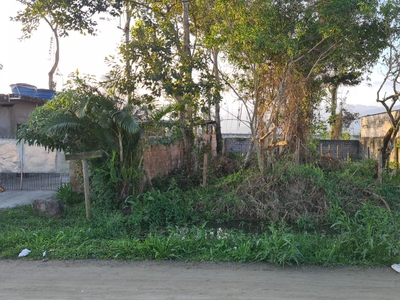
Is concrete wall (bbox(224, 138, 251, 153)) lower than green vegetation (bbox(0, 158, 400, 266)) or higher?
higher

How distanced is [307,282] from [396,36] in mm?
8869

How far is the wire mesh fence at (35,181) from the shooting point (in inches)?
534

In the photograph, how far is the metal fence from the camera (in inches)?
528

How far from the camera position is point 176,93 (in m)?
12.1

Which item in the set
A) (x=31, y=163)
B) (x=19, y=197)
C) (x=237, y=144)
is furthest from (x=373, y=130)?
(x=19, y=197)

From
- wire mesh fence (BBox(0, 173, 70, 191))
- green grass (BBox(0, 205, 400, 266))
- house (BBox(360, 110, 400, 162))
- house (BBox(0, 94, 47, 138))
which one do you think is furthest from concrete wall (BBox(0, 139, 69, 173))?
house (BBox(360, 110, 400, 162))

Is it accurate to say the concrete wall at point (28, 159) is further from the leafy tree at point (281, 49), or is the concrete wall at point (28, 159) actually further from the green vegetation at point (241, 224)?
the leafy tree at point (281, 49)

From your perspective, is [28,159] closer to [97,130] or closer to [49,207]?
[49,207]

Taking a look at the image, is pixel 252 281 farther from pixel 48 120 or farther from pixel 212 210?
pixel 48 120

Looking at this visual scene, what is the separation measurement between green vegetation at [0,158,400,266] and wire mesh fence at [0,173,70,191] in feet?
7.36

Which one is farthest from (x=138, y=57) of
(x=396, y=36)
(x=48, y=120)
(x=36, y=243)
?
(x=396, y=36)

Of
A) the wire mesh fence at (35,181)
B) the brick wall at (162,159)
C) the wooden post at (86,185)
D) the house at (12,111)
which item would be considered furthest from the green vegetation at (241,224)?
the house at (12,111)

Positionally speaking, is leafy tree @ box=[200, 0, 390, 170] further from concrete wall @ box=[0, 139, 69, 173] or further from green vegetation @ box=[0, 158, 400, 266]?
concrete wall @ box=[0, 139, 69, 173]

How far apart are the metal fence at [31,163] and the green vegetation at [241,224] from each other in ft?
6.70
